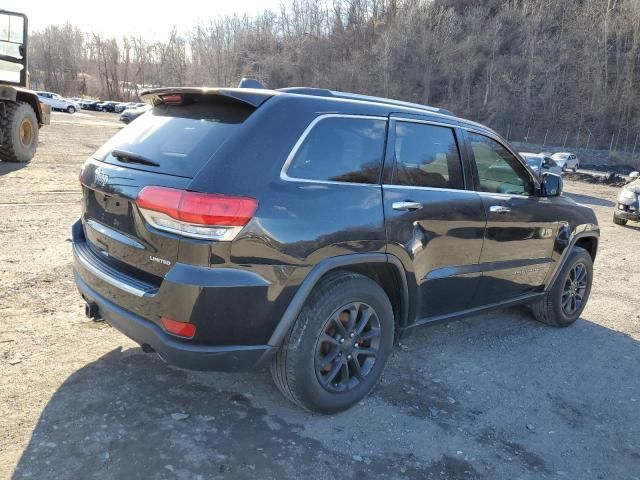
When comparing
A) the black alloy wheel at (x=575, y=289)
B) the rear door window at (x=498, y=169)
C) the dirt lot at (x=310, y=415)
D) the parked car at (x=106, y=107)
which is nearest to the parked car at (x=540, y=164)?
the black alloy wheel at (x=575, y=289)

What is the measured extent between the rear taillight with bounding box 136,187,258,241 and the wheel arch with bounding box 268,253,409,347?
0.53 meters

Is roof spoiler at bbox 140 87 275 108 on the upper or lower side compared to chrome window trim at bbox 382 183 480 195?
upper

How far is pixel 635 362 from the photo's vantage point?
462cm

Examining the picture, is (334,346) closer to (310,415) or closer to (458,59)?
(310,415)

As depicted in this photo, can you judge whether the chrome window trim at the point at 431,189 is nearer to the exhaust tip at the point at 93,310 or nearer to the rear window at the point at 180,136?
the rear window at the point at 180,136

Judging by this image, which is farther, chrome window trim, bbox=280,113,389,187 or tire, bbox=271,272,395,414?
tire, bbox=271,272,395,414

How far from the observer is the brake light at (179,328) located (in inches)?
107

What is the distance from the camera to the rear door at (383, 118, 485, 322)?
3.42 meters

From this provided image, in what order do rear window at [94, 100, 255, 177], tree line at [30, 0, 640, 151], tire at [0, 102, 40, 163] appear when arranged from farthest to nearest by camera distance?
tree line at [30, 0, 640, 151], tire at [0, 102, 40, 163], rear window at [94, 100, 255, 177]

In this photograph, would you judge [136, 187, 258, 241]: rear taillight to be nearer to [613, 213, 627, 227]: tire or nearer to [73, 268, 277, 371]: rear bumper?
[73, 268, 277, 371]: rear bumper

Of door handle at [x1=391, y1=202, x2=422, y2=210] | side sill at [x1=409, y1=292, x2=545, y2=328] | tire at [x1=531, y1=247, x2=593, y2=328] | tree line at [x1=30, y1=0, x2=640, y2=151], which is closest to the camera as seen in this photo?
door handle at [x1=391, y1=202, x2=422, y2=210]

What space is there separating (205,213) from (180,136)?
699mm

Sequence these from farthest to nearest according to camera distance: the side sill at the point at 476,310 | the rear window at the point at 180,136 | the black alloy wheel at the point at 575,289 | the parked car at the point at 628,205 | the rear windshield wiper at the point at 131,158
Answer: the parked car at the point at 628,205, the black alloy wheel at the point at 575,289, the side sill at the point at 476,310, the rear windshield wiper at the point at 131,158, the rear window at the point at 180,136

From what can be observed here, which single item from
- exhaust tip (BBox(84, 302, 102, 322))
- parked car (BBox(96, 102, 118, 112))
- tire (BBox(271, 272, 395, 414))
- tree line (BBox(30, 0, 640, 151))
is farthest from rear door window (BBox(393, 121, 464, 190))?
parked car (BBox(96, 102, 118, 112))
